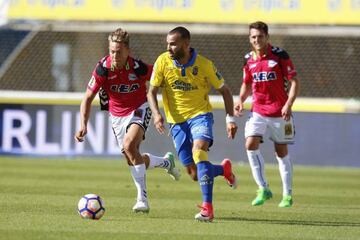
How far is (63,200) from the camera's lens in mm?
11773

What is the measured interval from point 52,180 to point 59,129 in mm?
5780

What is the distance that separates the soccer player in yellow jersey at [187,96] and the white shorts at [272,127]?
1.63 m

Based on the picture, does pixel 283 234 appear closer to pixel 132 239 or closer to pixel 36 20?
pixel 132 239

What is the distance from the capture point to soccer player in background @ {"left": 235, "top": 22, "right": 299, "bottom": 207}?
11828 millimetres

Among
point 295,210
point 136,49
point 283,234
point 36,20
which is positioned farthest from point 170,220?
point 136,49

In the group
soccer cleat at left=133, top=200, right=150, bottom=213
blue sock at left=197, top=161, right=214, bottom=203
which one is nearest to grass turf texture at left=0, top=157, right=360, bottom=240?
soccer cleat at left=133, top=200, right=150, bottom=213

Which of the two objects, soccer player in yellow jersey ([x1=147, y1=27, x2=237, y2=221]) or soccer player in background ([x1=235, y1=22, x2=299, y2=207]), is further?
soccer player in background ([x1=235, y1=22, x2=299, y2=207])

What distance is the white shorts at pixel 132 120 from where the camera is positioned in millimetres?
10711

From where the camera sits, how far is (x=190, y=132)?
1023 cm

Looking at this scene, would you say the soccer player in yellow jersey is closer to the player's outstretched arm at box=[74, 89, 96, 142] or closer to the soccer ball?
the player's outstretched arm at box=[74, 89, 96, 142]

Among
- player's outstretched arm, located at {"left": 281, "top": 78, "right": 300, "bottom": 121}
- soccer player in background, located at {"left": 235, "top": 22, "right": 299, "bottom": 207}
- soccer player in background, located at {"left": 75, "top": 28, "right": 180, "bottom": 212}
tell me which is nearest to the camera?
soccer player in background, located at {"left": 75, "top": 28, "right": 180, "bottom": 212}

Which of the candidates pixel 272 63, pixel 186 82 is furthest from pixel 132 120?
pixel 272 63

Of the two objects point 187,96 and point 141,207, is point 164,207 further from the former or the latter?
point 187,96

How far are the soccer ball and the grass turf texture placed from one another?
0.11 meters
